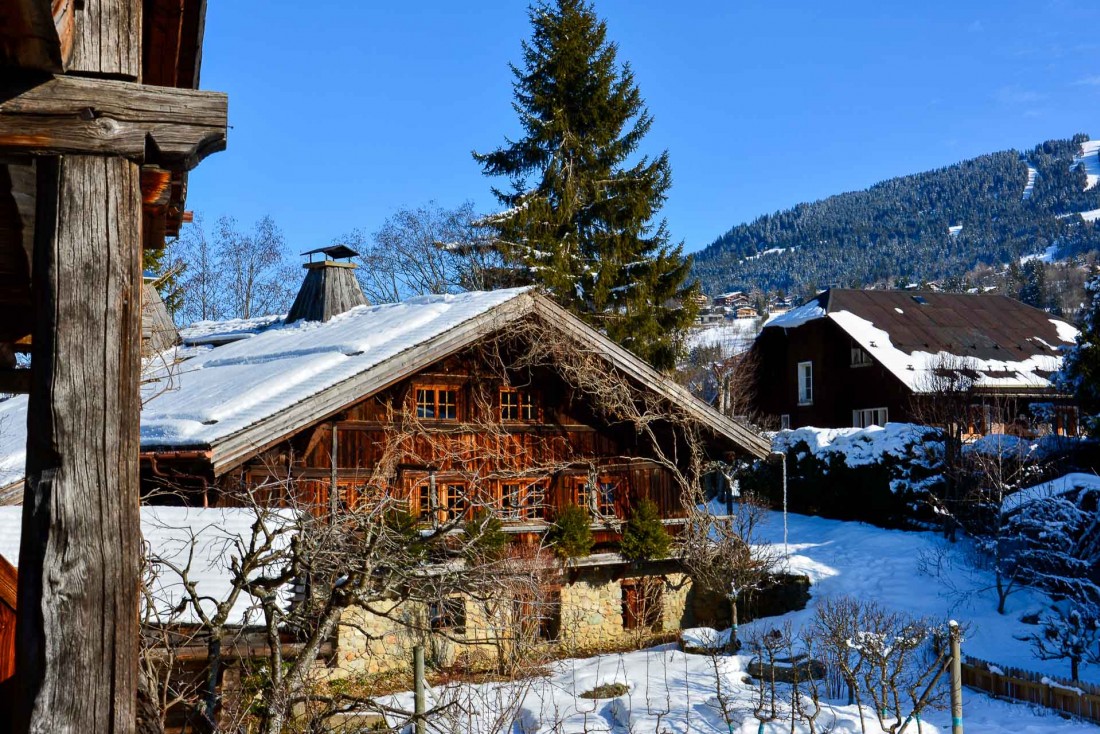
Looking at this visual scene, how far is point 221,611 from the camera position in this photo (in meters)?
5.66

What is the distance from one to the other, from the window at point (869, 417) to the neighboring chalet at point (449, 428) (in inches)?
508

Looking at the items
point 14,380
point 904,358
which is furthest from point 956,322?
point 14,380

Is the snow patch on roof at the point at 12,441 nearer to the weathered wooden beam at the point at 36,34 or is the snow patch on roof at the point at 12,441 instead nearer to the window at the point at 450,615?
the window at the point at 450,615

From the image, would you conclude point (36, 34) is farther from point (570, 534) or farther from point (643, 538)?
point (643, 538)

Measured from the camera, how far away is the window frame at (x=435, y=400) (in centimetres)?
1622

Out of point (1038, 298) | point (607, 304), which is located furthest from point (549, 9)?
point (1038, 298)

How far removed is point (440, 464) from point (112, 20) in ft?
42.9

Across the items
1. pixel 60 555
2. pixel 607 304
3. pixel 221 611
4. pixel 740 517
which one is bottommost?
pixel 740 517

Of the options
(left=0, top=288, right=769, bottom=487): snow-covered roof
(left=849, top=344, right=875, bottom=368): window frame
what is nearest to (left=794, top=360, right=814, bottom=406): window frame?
(left=849, top=344, right=875, bottom=368): window frame

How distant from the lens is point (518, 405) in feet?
57.1

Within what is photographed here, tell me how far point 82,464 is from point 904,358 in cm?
3050

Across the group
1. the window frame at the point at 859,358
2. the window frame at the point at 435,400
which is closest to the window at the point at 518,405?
the window frame at the point at 435,400

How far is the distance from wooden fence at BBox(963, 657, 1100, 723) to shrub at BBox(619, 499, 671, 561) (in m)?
5.61

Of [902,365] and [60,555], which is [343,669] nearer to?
[60,555]
